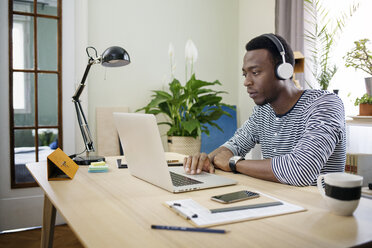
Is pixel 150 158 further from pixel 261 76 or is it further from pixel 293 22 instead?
pixel 293 22

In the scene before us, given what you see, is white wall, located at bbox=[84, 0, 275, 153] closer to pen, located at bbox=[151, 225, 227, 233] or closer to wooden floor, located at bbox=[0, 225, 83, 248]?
wooden floor, located at bbox=[0, 225, 83, 248]

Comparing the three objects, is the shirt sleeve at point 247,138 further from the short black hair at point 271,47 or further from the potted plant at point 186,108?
the potted plant at point 186,108

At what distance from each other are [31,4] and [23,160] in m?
1.21

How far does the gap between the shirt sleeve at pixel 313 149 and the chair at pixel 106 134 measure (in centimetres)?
201

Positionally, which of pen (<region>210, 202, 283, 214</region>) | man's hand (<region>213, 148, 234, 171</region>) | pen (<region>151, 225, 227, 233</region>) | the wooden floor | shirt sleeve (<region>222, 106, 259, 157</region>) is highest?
shirt sleeve (<region>222, 106, 259, 157</region>)

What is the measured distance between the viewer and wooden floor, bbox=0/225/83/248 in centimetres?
234

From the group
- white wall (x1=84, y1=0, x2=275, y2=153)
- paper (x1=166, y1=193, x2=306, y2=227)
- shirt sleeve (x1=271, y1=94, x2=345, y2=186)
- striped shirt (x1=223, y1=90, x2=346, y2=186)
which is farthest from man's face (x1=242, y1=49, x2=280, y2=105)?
white wall (x1=84, y1=0, x2=275, y2=153)

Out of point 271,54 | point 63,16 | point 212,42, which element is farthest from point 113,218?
point 212,42

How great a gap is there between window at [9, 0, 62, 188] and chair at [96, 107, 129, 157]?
0.32 meters

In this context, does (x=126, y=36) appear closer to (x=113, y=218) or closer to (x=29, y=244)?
(x=29, y=244)

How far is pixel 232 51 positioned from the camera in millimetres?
3705

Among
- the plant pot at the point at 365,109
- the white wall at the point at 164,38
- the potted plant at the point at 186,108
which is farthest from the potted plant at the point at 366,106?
the white wall at the point at 164,38

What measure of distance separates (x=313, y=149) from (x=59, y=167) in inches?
35.0

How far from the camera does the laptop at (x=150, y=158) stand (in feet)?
3.31
